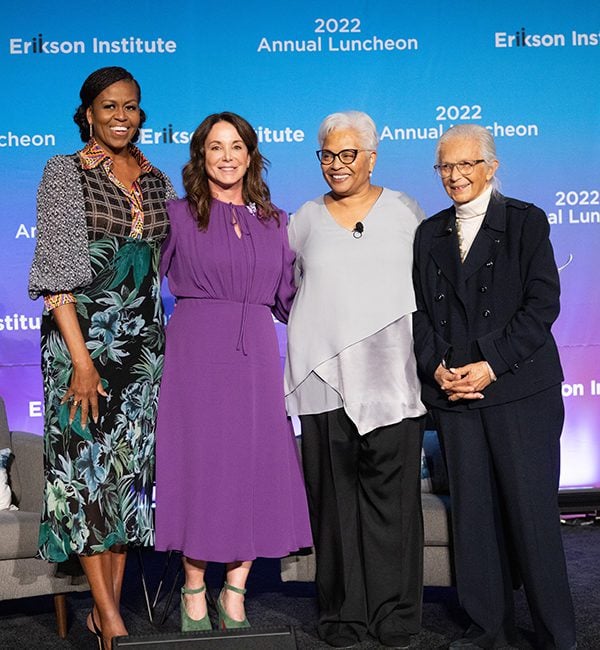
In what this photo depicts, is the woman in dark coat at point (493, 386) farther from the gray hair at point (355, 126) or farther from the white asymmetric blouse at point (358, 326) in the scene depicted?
the gray hair at point (355, 126)

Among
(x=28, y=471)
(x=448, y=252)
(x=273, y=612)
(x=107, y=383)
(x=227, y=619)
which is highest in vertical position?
(x=448, y=252)

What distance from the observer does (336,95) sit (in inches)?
210

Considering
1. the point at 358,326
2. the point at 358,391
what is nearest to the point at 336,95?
the point at 358,326

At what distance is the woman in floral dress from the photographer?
3.06 metres

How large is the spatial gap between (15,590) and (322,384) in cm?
134

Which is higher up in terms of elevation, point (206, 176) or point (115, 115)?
point (115, 115)

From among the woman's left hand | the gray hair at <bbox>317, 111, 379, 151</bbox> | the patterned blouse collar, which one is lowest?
the woman's left hand

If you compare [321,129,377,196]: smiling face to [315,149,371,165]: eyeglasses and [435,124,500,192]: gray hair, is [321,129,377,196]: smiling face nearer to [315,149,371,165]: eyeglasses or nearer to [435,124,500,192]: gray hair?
[315,149,371,165]: eyeglasses

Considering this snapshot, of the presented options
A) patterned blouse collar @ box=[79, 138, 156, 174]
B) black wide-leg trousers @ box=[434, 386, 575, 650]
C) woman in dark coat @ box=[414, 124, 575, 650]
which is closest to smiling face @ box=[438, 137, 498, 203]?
woman in dark coat @ box=[414, 124, 575, 650]

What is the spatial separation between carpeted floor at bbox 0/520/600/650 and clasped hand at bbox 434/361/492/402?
879mm

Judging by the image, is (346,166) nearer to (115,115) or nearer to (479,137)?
(479,137)

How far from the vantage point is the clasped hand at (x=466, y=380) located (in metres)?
3.14

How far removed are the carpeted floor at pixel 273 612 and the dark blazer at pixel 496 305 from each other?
907 mm

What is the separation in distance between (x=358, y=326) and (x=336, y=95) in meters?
2.33
